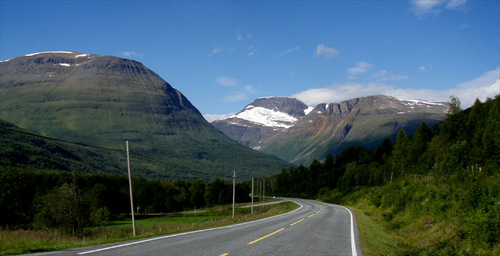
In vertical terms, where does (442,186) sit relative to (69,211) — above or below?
above

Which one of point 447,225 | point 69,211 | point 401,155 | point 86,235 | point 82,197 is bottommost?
point 86,235

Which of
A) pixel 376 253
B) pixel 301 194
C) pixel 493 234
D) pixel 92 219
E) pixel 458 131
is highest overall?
pixel 458 131

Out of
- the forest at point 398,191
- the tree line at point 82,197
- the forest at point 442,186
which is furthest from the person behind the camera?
the tree line at point 82,197

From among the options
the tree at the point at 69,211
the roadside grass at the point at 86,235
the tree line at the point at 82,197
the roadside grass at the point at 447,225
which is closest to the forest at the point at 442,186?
the roadside grass at the point at 447,225

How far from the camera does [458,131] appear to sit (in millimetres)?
63594

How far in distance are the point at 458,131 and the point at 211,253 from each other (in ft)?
212

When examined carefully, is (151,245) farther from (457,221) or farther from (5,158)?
(5,158)

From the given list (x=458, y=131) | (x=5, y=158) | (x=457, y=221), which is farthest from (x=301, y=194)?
(x=5, y=158)

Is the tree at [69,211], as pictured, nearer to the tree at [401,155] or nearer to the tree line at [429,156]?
the tree line at [429,156]

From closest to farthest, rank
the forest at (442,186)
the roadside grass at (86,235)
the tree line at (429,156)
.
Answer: the roadside grass at (86,235) < the forest at (442,186) < the tree line at (429,156)

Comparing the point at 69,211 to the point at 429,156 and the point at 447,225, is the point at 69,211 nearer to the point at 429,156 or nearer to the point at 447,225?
the point at 447,225

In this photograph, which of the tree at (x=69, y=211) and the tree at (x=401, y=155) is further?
the tree at (x=401, y=155)

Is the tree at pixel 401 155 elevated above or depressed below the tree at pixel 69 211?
above

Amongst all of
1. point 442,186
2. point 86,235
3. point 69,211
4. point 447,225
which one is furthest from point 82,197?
point 447,225
